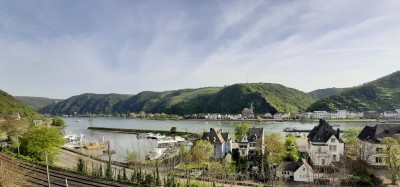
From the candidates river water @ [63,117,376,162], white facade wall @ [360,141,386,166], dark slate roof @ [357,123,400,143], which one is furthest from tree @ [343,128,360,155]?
river water @ [63,117,376,162]

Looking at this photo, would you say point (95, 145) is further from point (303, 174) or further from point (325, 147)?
point (303, 174)

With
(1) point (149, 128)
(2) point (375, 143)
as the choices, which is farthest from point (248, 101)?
(2) point (375, 143)

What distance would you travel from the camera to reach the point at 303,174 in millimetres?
27984

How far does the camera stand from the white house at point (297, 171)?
27.8 meters

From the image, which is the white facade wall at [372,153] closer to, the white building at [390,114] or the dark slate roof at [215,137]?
the dark slate roof at [215,137]

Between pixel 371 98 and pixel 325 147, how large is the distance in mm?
124026

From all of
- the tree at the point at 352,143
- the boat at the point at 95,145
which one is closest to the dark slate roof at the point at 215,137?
the tree at the point at 352,143

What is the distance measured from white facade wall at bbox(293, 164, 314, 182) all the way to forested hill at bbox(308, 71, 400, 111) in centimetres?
12134

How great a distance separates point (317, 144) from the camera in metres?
34.7

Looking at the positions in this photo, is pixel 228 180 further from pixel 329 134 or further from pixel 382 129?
pixel 382 129

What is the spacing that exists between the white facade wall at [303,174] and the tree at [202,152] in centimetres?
1008

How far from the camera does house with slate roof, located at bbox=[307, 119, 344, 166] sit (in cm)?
3262

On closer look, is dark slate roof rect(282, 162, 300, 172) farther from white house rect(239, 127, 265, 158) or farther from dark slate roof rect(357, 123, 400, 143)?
dark slate roof rect(357, 123, 400, 143)

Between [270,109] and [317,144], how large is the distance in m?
119
